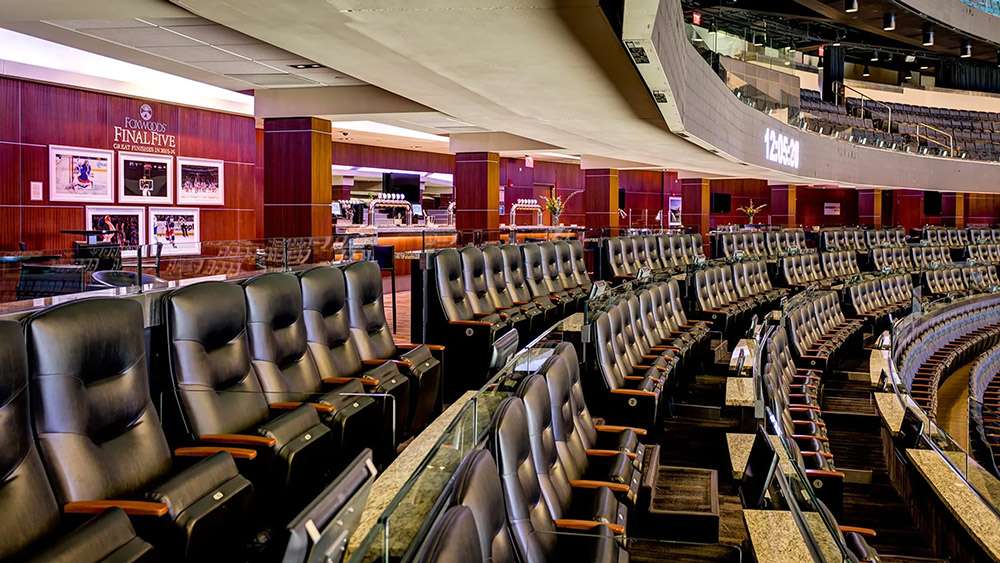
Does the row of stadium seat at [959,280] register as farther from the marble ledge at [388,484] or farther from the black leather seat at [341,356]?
the marble ledge at [388,484]

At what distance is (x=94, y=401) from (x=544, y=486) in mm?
1320

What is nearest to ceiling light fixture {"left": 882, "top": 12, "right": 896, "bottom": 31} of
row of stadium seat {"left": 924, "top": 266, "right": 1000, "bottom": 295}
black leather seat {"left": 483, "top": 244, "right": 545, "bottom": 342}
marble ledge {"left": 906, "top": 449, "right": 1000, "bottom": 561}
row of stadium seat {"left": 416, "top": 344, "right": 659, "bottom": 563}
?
row of stadium seat {"left": 924, "top": 266, "right": 1000, "bottom": 295}

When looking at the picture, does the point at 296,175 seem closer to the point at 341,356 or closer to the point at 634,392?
the point at 341,356

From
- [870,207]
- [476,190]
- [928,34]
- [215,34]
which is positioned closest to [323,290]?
[215,34]

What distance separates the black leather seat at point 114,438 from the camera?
215 cm

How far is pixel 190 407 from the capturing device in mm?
2820

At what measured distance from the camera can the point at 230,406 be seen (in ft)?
9.70

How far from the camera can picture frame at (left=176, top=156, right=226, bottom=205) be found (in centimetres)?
1095

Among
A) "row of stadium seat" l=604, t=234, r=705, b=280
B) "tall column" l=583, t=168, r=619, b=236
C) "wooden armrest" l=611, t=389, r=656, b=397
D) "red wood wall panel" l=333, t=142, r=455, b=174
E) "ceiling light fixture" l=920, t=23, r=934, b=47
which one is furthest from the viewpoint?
"ceiling light fixture" l=920, t=23, r=934, b=47

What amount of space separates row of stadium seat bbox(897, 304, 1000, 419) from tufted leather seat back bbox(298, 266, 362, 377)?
5.82 meters

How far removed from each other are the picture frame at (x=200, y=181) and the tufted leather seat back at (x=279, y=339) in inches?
319

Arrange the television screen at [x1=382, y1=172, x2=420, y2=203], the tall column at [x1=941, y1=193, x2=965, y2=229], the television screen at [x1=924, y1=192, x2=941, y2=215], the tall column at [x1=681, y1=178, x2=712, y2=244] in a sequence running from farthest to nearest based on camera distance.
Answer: the television screen at [x1=924, y1=192, x2=941, y2=215] → the tall column at [x1=941, y1=193, x2=965, y2=229] → the tall column at [x1=681, y1=178, x2=712, y2=244] → the television screen at [x1=382, y1=172, x2=420, y2=203]

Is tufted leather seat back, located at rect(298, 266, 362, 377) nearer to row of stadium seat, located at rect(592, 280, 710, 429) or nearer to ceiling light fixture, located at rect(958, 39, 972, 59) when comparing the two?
row of stadium seat, located at rect(592, 280, 710, 429)

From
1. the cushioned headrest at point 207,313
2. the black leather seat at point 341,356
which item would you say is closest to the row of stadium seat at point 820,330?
the black leather seat at point 341,356
